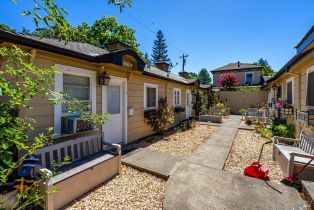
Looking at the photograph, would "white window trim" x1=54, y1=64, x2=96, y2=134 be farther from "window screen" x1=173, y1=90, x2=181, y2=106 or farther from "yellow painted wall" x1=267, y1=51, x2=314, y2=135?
"window screen" x1=173, y1=90, x2=181, y2=106

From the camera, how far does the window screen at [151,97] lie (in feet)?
24.7

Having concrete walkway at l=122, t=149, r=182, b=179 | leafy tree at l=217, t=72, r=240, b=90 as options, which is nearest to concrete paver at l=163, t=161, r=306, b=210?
concrete walkway at l=122, t=149, r=182, b=179

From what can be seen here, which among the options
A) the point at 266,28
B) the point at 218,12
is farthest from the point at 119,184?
the point at 266,28

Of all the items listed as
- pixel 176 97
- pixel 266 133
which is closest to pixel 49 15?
pixel 266 133

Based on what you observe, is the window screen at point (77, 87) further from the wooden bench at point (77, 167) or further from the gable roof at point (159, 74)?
the gable roof at point (159, 74)

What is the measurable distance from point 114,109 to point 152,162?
91.1 inches

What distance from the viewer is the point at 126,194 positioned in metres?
3.15

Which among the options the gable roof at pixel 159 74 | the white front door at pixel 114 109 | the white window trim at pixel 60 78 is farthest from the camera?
the gable roof at pixel 159 74

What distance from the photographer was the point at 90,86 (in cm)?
473

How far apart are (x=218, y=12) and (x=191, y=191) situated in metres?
8.51

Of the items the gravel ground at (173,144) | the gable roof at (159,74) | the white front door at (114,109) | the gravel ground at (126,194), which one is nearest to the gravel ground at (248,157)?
the gravel ground at (173,144)

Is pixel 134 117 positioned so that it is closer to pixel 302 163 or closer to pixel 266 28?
pixel 302 163

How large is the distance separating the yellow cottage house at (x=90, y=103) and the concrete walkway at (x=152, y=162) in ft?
2.01

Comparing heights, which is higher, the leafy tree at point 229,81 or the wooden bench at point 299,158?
the leafy tree at point 229,81
